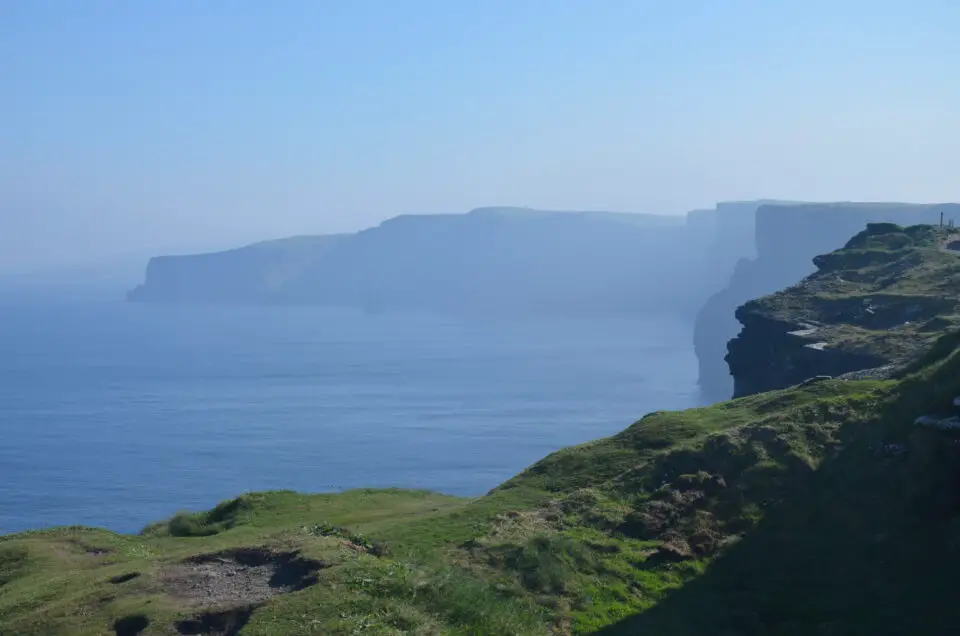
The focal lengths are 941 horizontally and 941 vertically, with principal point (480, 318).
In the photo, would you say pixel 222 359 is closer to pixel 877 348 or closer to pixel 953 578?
pixel 877 348

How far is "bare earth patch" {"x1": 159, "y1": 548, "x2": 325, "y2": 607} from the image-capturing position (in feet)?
48.9

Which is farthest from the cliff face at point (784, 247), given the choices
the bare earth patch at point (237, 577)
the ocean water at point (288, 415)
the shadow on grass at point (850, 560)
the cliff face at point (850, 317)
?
the bare earth patch at point (237, 577)

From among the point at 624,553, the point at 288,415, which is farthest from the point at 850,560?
the point at 288,415

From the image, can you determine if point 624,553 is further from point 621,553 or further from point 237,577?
point 237,577

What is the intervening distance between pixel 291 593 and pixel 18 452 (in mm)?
91514

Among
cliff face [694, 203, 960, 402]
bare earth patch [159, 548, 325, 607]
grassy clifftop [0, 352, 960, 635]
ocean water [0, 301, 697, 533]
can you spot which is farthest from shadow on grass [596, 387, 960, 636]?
cliff face [694, 203, 960, 402]

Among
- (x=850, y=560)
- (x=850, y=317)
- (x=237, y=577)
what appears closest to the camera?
(x=237, y=577)

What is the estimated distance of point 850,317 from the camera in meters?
52.0

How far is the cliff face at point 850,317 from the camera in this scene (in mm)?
42000

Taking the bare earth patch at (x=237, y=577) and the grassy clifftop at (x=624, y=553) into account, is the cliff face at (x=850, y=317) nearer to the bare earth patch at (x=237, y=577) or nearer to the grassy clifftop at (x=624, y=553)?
the grassy clifftop at (x=624, y=553)

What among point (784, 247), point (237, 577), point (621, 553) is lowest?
point (621, 553)

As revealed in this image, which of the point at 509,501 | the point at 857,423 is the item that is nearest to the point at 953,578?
the point at 857,423

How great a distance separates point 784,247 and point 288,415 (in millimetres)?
97919

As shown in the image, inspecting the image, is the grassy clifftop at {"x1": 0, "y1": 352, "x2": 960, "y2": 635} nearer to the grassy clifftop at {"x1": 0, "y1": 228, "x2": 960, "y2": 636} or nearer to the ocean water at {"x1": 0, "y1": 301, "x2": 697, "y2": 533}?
the grassy clifftop at {"x1": 0, "y1": 228, "x2": 960, "y2": 636}
